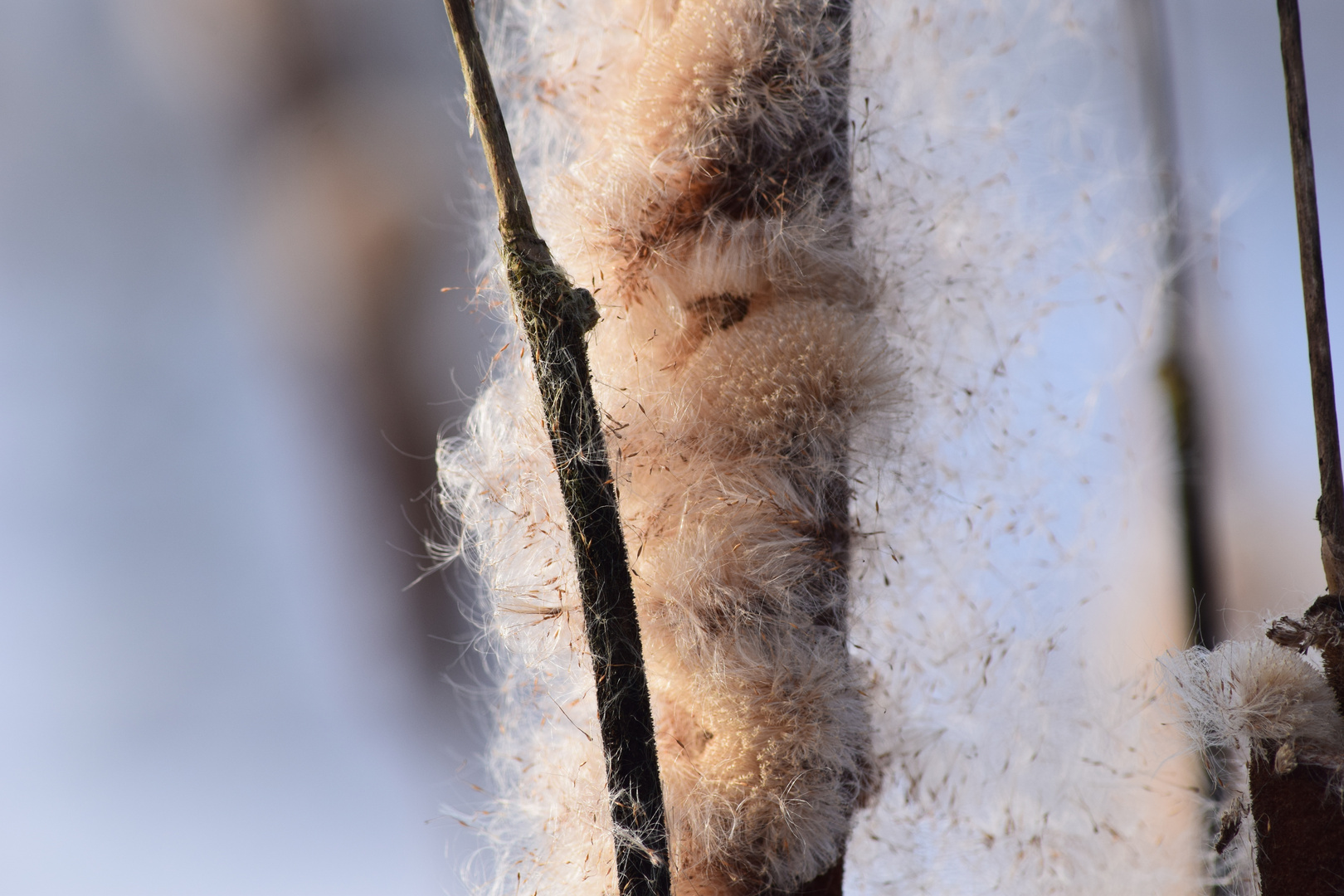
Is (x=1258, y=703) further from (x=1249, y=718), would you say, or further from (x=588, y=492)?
(x=588, y=492)

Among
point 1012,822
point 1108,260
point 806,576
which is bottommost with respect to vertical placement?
point 1012,822

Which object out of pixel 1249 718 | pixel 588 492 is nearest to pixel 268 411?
pixel 588 492

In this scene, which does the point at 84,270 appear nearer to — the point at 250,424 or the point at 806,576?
the point at 250,424

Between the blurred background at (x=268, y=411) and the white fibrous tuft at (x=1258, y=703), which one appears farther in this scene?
the blurred background at (x=268, y=411)

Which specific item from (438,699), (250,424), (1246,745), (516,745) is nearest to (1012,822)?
(1246,745)

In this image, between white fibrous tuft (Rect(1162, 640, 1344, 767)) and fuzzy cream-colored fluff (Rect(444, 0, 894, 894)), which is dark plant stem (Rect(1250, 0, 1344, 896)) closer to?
white fibrous tuft (Rect(1162, 640, 1344, 767))

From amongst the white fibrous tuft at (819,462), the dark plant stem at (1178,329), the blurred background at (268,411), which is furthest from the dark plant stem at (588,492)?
the dark plant stem at (1178,329)

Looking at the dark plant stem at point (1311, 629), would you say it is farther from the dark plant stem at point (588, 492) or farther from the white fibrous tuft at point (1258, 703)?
the dark plant stem at point (588, 492)
